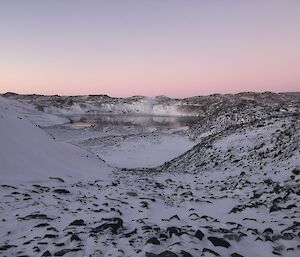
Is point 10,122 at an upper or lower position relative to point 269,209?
upper

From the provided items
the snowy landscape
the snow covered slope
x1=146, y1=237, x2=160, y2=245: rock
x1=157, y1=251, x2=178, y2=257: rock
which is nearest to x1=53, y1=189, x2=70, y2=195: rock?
the snowy landscape

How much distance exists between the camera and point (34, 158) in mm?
17047

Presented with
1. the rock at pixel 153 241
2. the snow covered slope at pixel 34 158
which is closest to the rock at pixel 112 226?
the rock at pixel 153 241

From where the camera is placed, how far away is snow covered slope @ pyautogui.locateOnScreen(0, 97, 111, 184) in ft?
48.1

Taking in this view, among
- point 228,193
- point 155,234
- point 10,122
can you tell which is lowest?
point 228,193

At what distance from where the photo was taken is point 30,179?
14.0 m

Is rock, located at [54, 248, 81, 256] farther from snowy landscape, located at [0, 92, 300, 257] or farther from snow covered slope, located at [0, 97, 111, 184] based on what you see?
snow covered slope, located at [0, 97, 111, 184]

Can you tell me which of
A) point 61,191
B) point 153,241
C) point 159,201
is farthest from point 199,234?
point 61,191

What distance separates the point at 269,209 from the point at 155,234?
463 cm

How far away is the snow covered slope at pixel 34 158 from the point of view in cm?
1466

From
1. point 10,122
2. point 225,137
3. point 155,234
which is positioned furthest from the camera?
point 225,137

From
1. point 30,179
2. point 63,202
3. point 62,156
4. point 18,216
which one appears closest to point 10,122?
point 62,156

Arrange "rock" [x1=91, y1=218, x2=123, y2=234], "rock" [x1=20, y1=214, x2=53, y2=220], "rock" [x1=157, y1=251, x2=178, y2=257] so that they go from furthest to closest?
"rock" [x1=20, y1=214, x2=53, y2=220], "rock" [x1=91, y1=218, x2=123, y2=234], "rock" [x1=157, y1=251, x2=178, y2=257]

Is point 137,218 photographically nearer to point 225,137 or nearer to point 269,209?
point 269,209
